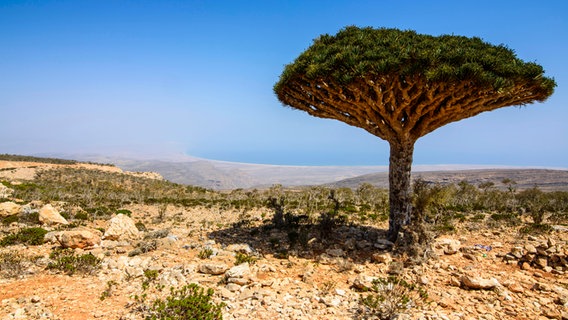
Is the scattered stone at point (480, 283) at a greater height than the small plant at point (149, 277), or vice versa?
the scattered stone at point (480, 283)

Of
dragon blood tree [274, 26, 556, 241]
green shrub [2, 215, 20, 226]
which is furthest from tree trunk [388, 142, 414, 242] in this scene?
green shrub [2, 215, 20, 226]

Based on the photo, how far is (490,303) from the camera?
5477 millimetres

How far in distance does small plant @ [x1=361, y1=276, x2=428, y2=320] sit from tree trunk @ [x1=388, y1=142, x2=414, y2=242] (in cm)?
312

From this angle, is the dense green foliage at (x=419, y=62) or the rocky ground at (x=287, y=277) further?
the dense green foliage at (x=419, y=62)

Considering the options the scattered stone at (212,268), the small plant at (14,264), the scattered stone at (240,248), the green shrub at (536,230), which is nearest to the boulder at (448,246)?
the green shrub at (536,230)

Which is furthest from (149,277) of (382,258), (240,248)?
(382,258)

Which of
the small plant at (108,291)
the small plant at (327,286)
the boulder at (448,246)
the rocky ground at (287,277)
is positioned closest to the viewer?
the rocky ground at (287,277)

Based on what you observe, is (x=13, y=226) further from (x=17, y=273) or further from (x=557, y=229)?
(x=557, y=229)

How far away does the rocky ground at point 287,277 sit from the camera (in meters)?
5.23

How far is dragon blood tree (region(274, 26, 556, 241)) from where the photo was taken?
7.06 meters

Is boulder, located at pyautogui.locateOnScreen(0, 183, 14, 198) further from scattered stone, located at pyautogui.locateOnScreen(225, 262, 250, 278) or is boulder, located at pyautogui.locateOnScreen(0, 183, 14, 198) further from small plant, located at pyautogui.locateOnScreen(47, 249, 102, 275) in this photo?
scattered stone, located at pyautogui.locateOnScreen(225, 262, 250, 278)

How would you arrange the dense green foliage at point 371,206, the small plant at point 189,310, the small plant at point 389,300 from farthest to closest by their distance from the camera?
the dense green foliage at point 371,206, the small plant at point 389,300, the small plant at point 189,310

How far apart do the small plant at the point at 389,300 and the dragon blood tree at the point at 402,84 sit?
3279 millimetres

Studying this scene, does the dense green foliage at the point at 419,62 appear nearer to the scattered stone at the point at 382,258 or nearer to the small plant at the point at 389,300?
the scattered stone at the point at 382,258
